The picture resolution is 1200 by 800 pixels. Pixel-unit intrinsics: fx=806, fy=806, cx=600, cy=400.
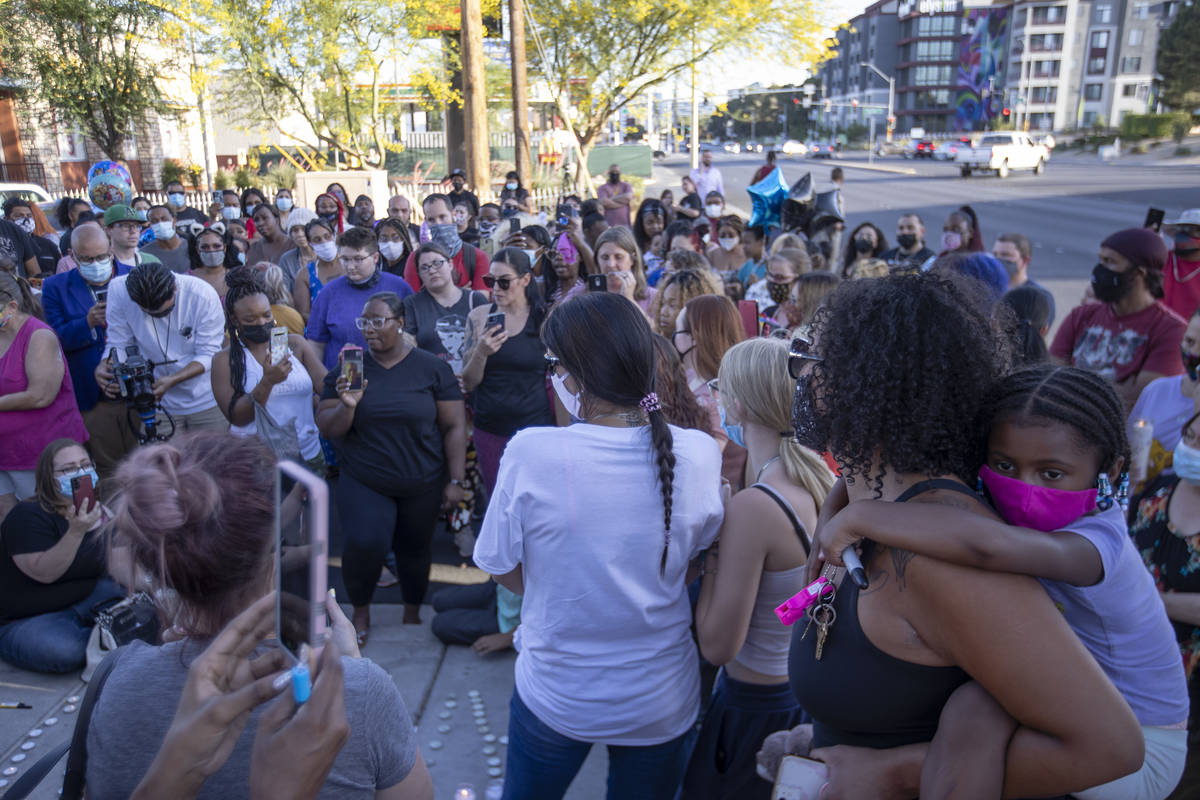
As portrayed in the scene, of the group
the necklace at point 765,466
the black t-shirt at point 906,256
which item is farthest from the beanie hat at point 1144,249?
the necklace at point 765,466

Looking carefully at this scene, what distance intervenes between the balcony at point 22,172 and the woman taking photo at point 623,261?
2316 cm

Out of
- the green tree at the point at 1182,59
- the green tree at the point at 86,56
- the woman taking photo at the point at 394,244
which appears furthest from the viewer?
the green tree at the point at 1182,59

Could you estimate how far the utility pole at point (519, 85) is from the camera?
1449 cm

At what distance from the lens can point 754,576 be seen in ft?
6.75

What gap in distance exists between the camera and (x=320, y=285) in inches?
266

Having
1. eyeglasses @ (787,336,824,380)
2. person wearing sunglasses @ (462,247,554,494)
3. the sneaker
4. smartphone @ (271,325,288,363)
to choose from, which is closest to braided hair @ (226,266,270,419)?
smartphone @ (271,325,288,363)

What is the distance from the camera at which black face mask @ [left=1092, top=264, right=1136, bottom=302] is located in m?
4.23

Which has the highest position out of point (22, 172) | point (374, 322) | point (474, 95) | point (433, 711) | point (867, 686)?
point (474, 95)

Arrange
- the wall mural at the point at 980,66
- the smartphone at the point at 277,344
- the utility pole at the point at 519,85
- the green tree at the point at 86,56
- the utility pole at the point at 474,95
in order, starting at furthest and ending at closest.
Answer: the wall mural at the point at 980,66 → the green tree at the point at 86,56 → the utility pole at the point at 519,85 → the utility pole at the point at 474,95 → the smartphone at the point at 277,344

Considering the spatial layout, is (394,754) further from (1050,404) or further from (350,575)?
(350,575)

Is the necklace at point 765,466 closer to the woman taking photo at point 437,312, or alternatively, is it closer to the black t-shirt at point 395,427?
the black t-shirt at point 395,427

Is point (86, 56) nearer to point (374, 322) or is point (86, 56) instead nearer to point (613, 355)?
point (374, 322)

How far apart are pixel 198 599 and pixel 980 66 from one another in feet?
350

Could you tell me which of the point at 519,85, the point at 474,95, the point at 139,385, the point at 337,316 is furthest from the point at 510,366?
the point at 519,85
